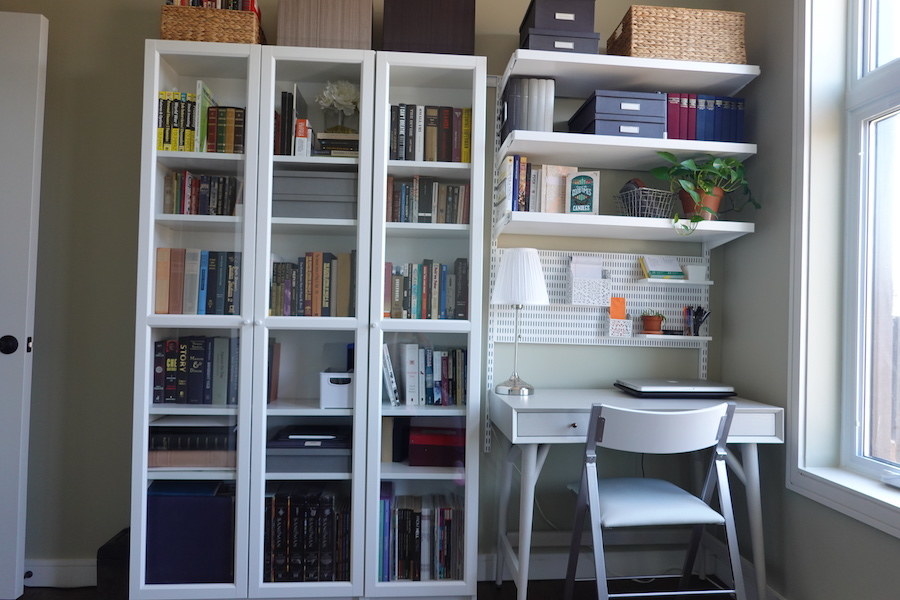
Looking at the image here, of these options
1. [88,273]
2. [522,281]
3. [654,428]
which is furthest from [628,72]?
[88,273]

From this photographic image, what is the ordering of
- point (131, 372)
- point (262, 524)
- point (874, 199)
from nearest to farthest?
point (874, 199), point (262, 524), point (131, 372)

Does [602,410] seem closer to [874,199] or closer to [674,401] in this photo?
[674,401]

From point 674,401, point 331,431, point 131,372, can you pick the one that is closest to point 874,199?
point 674,401

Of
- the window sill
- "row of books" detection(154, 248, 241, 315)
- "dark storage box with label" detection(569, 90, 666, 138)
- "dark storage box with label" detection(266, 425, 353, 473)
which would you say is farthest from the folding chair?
"row of books" detection(154, 248, 241, 315)

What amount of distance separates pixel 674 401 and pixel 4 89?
2818 millimetres

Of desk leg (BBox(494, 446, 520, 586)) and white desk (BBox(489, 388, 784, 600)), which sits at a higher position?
white desk (BBox(489, 388, 784, 600))

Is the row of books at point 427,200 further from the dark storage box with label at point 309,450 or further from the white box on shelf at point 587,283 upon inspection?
the dark storage box with label at point 309,450

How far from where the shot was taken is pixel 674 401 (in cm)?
229

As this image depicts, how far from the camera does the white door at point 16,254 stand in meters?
2.28

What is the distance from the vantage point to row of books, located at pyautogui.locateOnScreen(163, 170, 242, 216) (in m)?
2.19

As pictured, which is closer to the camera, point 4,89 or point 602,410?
point 602,410

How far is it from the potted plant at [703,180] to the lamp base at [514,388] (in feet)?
2.82

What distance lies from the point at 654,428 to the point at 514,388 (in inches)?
24.3

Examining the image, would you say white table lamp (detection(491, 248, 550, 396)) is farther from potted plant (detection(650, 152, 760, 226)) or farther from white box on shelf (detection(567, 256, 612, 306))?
potted plant (detection(650, 152, 760, 226))
